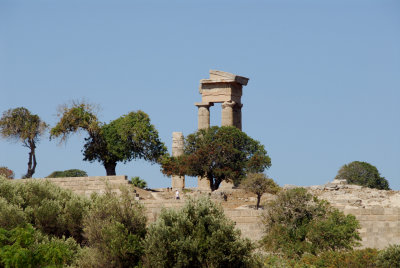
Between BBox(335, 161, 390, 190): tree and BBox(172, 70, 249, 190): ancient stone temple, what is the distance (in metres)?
11.1

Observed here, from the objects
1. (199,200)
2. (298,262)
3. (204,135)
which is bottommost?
(298,262)

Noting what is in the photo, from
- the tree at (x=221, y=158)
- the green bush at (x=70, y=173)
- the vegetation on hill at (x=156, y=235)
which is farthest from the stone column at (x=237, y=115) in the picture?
the green bush at (x=70, y=173)

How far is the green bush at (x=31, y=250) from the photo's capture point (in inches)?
1228

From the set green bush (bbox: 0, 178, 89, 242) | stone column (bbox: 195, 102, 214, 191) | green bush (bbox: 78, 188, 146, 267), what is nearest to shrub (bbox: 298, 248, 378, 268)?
green bush (bbox: 78, 188, 146, 267)

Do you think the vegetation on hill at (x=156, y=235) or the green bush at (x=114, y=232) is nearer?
the vegetation on hill at (x=156, y=235)

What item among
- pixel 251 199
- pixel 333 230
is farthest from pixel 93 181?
pixel 333 230

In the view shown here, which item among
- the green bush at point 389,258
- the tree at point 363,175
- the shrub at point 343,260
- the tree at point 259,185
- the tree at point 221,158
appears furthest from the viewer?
the tree at point 363,175

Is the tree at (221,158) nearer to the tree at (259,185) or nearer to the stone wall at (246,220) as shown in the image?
the tree at (259,185)

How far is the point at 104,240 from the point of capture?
31891 millimetres

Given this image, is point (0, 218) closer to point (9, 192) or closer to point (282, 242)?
point (9, 192)

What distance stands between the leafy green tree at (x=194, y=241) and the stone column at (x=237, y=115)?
31.5 m

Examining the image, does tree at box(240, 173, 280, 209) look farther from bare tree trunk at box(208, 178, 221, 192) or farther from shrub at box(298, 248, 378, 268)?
shrub at box(298, 248, 378, 268)

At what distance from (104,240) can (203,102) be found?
102ft

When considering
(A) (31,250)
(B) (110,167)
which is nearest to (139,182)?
(B) (110,167)
